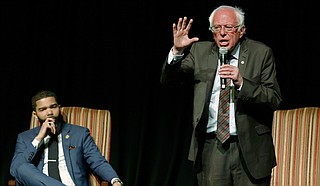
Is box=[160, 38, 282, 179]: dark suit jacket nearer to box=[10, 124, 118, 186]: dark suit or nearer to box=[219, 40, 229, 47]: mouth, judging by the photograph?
box=[219, 40, 229, 47]: mouth

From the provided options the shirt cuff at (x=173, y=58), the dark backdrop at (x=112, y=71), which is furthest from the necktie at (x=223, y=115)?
the dark backdrop at (x=112, y=71)

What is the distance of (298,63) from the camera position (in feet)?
15.0

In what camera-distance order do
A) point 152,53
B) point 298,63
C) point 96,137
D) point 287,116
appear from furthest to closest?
point 152,53
point 298,63
point 96,137
point 287,116

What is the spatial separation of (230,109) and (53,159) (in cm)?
146

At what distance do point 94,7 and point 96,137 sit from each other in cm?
131

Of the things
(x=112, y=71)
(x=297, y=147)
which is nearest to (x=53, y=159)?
(x=112, y=71)

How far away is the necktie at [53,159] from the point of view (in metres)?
3.84

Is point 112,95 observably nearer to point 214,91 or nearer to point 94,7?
point 94,7

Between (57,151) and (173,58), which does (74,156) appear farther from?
(173,58)

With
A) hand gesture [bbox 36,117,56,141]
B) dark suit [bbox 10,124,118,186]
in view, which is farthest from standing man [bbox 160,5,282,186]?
hand gesture [bbox 36,117,56,141]

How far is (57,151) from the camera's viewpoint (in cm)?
391

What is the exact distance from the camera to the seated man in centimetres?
381

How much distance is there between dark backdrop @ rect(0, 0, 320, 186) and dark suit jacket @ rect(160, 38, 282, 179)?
212 cm

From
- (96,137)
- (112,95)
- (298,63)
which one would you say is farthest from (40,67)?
(298,63)
